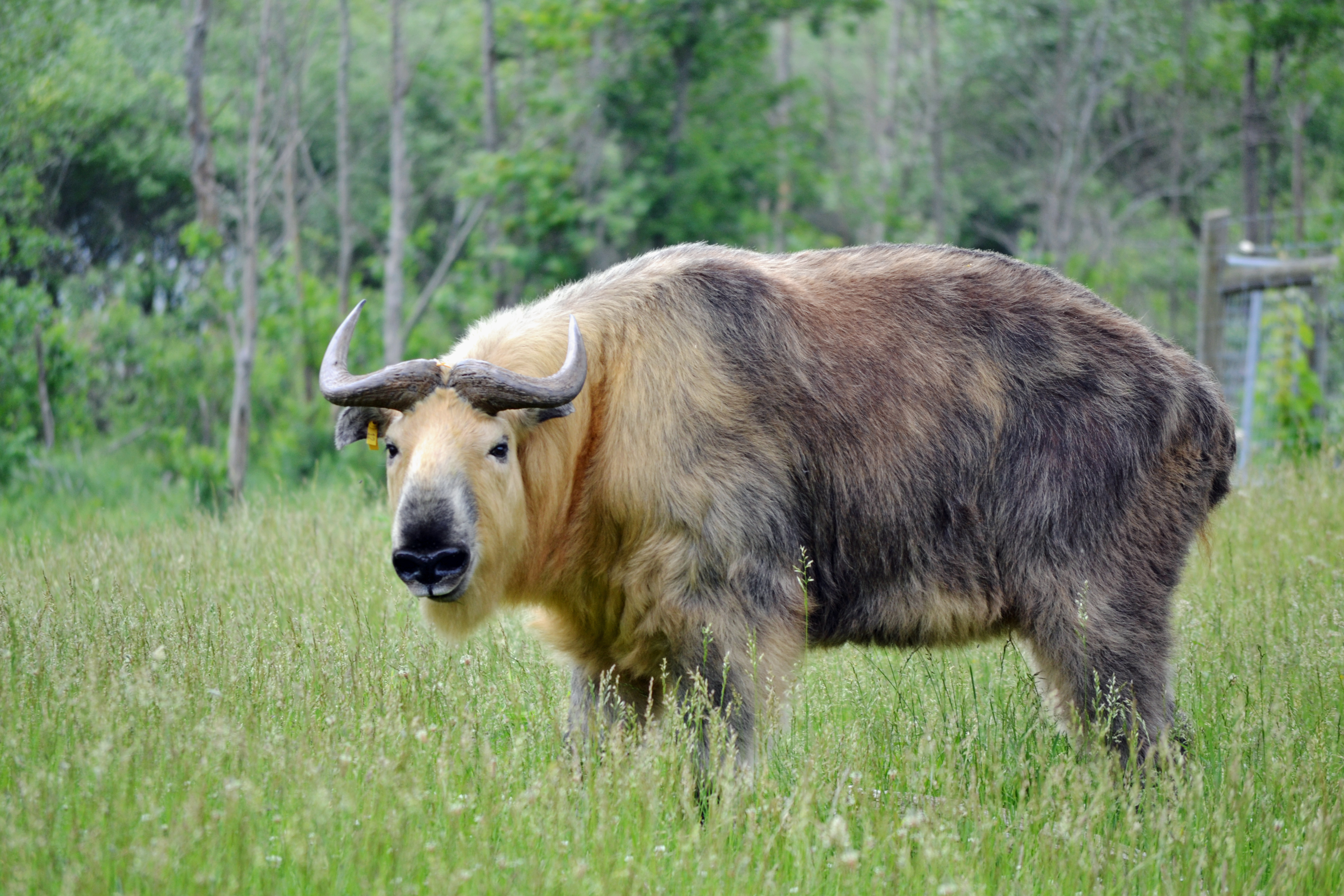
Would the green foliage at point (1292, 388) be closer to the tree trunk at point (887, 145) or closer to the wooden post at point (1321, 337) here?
A: the wooden post at point (1321, 337)

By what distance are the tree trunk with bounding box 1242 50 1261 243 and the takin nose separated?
13355 millimetres

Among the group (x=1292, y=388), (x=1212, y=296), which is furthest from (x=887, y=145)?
(x=1292, y=388)

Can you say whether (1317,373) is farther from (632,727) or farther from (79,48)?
(79,48)

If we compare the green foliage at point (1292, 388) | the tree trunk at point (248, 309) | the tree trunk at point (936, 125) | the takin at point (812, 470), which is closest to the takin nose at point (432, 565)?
the takin at point (812, 470)

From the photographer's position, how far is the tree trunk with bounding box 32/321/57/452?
877 cm

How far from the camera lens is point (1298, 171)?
13977mm

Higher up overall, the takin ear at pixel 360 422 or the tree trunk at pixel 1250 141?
the tree trunk at pixel 1250 141

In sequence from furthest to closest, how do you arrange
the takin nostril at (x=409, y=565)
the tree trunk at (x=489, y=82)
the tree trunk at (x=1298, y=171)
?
the tree trunk at (x=1298, y=171)
the tree trunk at (x=489, y=82)
the takin nostril at (x=409, y=565)

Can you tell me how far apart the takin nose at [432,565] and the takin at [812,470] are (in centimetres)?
17

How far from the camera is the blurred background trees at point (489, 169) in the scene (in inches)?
356

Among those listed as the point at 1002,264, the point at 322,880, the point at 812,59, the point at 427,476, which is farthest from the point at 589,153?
the point at 812,59

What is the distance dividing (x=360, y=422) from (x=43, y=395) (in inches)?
253

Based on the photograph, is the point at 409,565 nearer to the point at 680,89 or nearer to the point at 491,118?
the point at 491,118

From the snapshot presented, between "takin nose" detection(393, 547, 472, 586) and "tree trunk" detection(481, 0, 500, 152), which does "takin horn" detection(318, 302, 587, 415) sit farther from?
"tree trunk" detection(481, 0, 500, 152)
